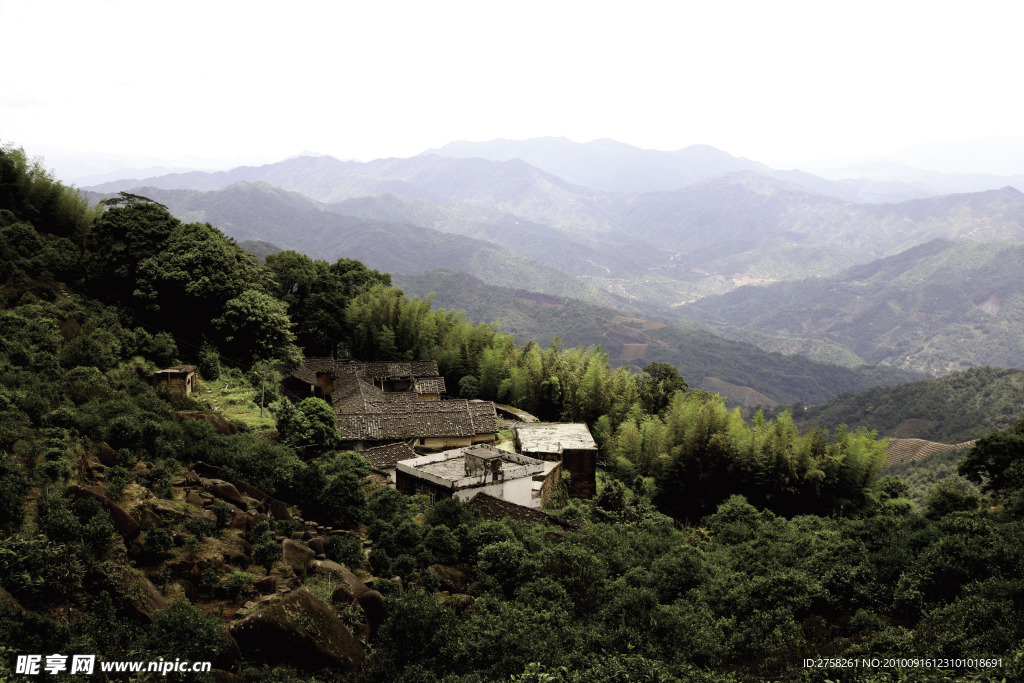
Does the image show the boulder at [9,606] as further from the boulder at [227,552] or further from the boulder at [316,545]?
the boulder at [316,545]

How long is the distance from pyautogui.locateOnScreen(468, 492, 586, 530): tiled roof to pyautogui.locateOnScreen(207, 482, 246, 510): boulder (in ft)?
18.9

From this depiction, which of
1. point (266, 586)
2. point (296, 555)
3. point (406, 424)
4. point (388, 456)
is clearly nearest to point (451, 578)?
point (296, 555)

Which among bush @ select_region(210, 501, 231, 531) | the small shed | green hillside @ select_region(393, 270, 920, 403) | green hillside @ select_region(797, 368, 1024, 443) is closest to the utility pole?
the small shed

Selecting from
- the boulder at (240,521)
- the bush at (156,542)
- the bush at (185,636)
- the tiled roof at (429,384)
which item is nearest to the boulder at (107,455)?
the boulder at (240,521)

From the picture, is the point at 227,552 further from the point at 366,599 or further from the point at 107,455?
the point at 107,455

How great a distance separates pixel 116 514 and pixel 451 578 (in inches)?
215

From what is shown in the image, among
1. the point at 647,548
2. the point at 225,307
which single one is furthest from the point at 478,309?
the point at 647,548

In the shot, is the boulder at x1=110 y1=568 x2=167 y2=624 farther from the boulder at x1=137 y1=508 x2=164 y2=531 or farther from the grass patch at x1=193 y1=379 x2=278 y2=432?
the grass patch at x1=193 y1=379 x2=278 y2=432

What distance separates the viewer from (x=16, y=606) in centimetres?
701

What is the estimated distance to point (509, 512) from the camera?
15.8 metres

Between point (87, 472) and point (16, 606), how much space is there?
369 cm

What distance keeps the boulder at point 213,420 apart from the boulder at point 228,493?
3.52m

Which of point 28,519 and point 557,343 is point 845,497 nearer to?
point 557,343

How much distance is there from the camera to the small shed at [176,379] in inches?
681
